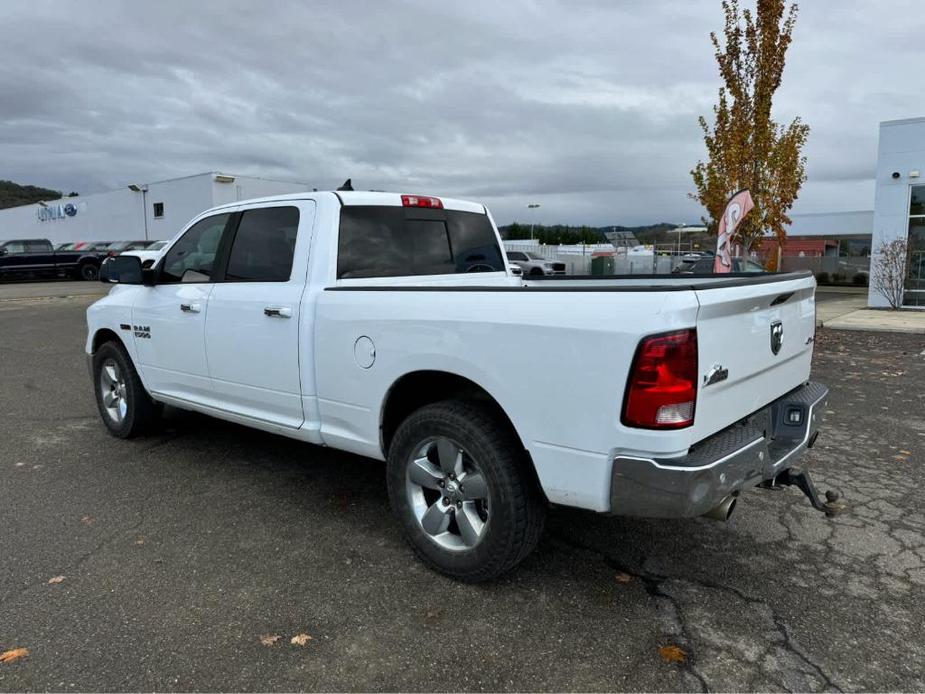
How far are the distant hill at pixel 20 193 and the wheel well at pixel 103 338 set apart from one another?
328 feet

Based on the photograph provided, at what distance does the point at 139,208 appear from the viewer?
42406mm

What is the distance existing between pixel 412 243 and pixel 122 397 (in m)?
2.93

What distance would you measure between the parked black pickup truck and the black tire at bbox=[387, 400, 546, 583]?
2858 centimetres

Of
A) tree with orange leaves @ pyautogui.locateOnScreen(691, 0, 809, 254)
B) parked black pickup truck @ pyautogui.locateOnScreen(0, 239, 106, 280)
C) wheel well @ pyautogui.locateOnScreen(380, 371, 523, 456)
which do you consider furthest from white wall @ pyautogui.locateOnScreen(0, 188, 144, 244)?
wheel well @ pyautogui.locateOnScreen(380, 371, 523, 456)

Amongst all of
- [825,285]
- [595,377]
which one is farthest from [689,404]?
[825,285]

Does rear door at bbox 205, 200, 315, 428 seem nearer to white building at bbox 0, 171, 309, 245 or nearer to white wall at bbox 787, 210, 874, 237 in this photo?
white building at bbox 0, 171, 309, 245

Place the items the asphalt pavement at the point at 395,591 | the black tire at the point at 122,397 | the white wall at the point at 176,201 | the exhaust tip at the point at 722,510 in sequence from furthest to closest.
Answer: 1. the white wall at the point at 176,201
2. the black tire at the point at 122,397
3. the exhaust tip at the point at 722,510
4. the asphalt pavement at the point at 395,591

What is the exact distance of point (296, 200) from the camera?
427cm

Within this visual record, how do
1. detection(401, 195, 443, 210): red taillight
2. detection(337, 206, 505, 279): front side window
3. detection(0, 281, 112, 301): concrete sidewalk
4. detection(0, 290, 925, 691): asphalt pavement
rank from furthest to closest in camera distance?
detection(0, 281, 112, 301): concrete sidewalk
detection(401, 195, 443, 210): red taillight
detection(337, 206, 505, 279): front side window
detection(0, 290, 925, 691): asphalt pavement

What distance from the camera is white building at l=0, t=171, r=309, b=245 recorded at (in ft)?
121

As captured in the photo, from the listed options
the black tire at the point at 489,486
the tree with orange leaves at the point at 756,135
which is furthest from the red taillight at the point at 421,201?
the tree with orange leaves at the point at 756,135

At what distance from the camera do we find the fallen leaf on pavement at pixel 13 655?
9.13ft

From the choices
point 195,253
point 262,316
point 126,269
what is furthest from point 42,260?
point 262,316

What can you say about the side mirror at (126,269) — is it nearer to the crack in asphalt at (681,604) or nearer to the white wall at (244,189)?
the crack in asphalt at (681,604)
